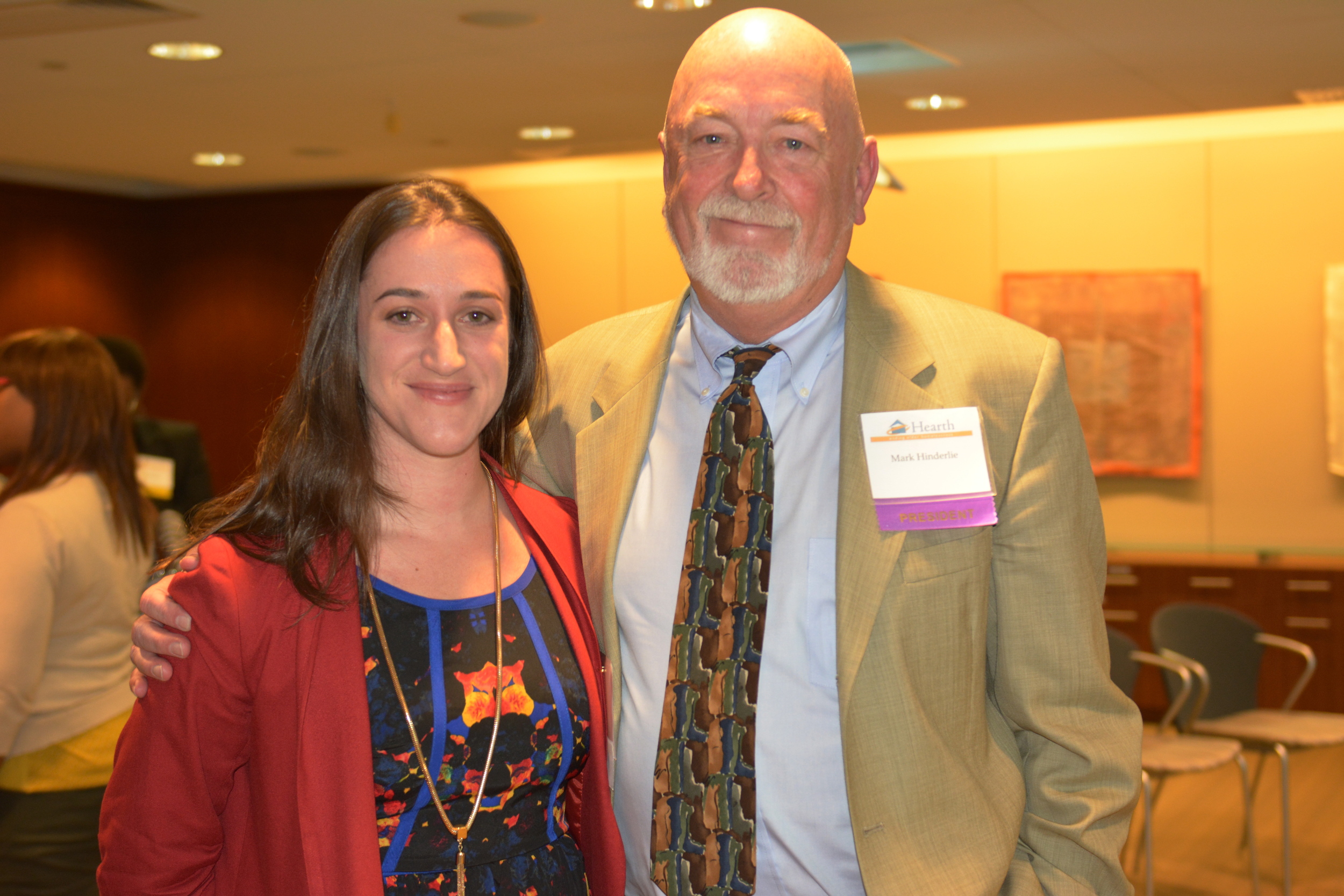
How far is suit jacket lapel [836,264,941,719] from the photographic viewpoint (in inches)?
66.3

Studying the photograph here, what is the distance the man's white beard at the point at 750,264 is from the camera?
5.98ft

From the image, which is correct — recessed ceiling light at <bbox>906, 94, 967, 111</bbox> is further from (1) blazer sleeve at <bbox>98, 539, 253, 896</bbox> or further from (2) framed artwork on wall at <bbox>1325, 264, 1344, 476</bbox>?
(1) blazer sleeve at <bbox>98, 539, 253, 896</bbox>

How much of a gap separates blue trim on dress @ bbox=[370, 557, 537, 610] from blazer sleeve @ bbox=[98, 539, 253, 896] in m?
0.21

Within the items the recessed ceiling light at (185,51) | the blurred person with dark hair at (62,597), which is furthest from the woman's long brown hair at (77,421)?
the recessed ceiling light at (185,51)

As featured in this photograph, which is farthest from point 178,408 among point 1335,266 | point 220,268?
point 1335,266

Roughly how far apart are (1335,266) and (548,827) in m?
6.31

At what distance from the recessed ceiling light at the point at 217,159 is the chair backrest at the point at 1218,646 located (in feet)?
20.6

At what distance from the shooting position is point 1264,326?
6.77 m

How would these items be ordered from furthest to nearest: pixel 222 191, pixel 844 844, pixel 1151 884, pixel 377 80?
pixel 222 191 → pixel 377 80 → pixel 1151 884 → pixel 844 844

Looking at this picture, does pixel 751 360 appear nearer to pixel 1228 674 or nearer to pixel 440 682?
pixel 440 682

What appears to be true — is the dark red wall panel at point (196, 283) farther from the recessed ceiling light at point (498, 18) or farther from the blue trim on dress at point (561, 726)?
the blue trim on dress at point (561, 726)

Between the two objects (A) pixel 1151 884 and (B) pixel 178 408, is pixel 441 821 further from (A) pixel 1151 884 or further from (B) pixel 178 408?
(B) pixel 178 408

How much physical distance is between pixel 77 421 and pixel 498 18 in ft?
7.36

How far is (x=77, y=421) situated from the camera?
10.1 feet
